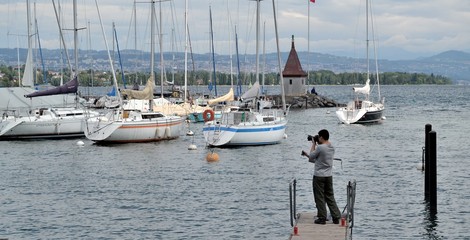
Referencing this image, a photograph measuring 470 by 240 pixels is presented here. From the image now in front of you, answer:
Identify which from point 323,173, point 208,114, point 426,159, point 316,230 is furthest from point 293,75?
point 316,230

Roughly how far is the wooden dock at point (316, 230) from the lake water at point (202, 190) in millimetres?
4768

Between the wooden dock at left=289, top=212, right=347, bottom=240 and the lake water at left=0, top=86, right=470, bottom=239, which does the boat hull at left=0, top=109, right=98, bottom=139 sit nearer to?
the lake water at left=0, top=86, right=470, bottom=239

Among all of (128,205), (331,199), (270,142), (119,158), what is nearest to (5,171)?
(119,158)

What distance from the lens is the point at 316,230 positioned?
21969 millimetres

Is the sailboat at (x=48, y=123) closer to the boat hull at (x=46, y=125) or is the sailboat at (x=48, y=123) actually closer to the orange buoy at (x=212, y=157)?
the boat hull at (x=46, y=125)

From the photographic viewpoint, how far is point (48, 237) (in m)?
27.4

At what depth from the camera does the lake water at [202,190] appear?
2872 centimetres

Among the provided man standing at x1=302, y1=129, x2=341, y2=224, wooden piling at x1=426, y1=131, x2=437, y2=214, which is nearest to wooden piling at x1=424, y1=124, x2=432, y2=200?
wooden piling at x1=426, y1=131, x2=437, y2=214

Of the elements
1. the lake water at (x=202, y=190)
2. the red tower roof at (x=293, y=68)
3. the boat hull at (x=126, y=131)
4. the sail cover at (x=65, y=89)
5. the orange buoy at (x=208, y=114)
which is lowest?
the lake water at (x=202, y=190)

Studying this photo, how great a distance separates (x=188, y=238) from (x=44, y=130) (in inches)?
1472

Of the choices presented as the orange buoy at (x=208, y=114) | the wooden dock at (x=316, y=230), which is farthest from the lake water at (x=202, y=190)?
the wooden dock at (x=316, y=230)

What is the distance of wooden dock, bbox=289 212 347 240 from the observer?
21328mm

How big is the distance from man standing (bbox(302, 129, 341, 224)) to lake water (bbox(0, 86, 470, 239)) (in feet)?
16.1

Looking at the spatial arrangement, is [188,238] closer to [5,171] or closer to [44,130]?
[5,171]
